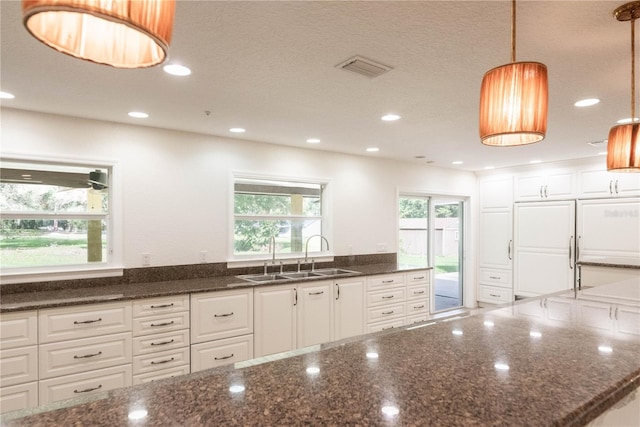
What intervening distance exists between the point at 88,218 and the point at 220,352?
1.63 m

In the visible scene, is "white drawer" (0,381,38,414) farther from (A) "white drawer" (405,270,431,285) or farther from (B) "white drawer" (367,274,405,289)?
(A) "white drawer" (405,270,431,285)

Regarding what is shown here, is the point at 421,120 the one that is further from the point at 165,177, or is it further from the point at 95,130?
the point at 95,130

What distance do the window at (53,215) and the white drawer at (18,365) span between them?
74 centimetres

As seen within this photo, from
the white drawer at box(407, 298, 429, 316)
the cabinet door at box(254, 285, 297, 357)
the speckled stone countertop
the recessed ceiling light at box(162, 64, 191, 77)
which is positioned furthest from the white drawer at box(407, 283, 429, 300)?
the recessed ceiling light at box(162, 64, 191, 77)

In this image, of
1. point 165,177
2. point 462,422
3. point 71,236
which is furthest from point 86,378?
point 462,422

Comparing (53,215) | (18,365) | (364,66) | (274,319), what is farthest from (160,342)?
(364,66)

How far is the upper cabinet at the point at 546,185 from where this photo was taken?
530 cm

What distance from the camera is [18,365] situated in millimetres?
2441

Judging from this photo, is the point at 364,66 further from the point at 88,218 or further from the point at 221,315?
the point at 88,218

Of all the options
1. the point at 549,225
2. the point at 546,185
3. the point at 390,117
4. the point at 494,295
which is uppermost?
the point at 390,117

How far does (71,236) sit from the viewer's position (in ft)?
10.5

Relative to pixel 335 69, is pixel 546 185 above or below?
below

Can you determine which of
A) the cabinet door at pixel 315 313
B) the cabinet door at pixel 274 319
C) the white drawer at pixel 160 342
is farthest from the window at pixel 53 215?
the cabinet door at pixel 315 313

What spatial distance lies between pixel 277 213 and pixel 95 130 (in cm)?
197
